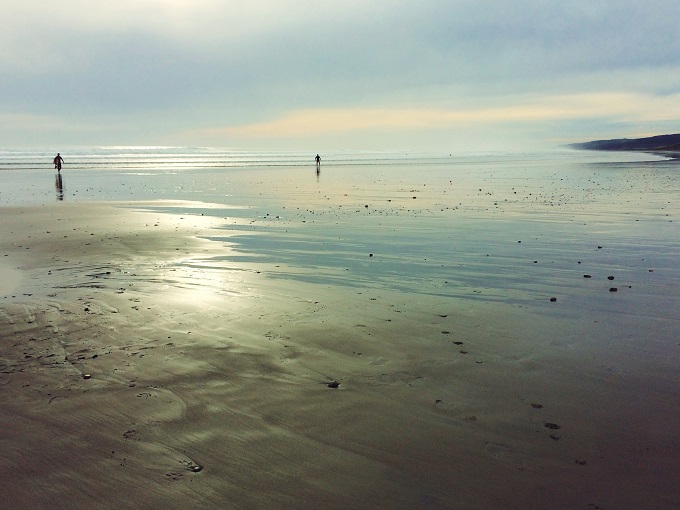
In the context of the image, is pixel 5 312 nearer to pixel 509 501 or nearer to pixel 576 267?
pixel 509 501

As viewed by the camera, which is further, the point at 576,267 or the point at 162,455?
the point at 576,267

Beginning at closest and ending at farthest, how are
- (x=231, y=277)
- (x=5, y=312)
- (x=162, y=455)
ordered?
1. (x=162, y=455)
2. (x=5, y=312)
3. (x=231, y=277)

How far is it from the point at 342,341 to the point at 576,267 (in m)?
6.80

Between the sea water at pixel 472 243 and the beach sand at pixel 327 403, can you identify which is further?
the sea water at pixel 472 243

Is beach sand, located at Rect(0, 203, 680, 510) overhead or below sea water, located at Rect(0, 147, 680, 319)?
below

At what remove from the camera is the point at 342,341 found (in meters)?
7.35

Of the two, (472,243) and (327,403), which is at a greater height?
(472,243)

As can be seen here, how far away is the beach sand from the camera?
425 centimetres

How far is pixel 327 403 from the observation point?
5.58m

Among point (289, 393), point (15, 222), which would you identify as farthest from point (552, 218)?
point (15, 222)

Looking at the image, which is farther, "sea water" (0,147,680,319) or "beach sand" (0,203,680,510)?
"sea water" (0,147,680,319)

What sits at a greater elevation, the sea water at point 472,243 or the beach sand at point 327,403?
the sea water at point 472,243

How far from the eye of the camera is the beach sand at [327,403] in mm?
4246

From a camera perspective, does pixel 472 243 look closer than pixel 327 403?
No
